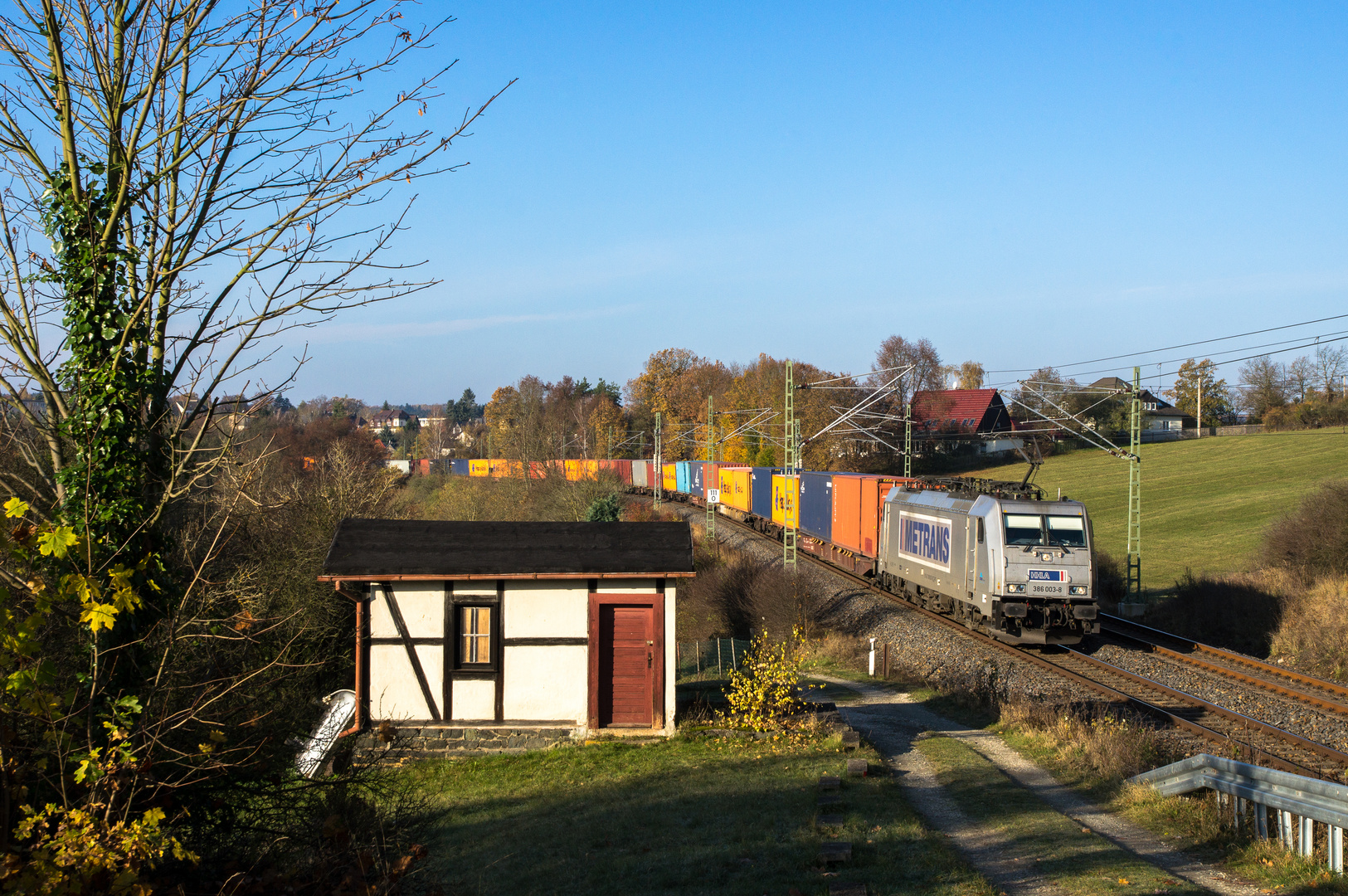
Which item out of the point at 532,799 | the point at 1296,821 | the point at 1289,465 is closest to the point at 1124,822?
the point at 1296,821

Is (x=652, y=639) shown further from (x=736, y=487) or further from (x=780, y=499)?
(x=736, y=487)

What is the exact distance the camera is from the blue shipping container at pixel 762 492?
39375 mm

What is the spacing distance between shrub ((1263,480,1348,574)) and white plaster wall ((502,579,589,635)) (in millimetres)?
19720

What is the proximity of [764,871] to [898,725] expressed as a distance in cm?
665

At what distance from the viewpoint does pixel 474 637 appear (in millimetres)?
12523

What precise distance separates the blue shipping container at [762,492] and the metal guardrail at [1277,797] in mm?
29797

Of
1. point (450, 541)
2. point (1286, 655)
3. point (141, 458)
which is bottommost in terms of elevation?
point (1286, 655)

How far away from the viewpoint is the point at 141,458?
5.29m

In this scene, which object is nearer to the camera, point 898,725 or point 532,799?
point 532,799

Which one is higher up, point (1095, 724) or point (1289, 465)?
point (1289, 465)

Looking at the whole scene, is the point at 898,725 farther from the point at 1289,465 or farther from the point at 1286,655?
the point at 1289,465

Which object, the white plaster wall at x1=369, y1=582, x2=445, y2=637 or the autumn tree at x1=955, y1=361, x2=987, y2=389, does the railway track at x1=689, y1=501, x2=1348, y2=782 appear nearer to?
the white plaster wall at x1=369, y1=582, x2=445, y2=637

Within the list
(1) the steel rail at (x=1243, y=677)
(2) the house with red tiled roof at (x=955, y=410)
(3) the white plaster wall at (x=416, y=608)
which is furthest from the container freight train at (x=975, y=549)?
(2) the house with red tiled roof at (x=955, y=410)

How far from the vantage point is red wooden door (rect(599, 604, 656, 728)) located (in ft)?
40.9
